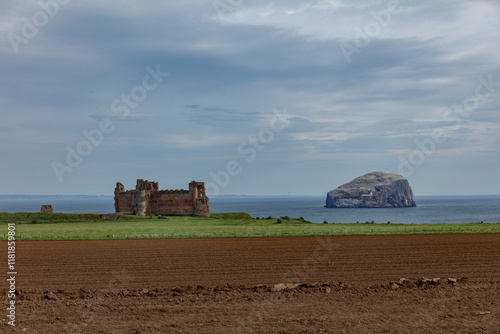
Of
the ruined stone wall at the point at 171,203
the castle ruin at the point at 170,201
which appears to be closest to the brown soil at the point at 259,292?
the castle ruin at the point at 170,201

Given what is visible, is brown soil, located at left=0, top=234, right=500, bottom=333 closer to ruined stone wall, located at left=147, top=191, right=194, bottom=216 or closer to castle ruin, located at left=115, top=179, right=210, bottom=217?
castle ruin, located at left=115, top=179, right=210, bottom=217

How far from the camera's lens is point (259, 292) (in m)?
16.0

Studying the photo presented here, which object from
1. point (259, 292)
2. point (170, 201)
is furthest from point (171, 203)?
point (259, 292)

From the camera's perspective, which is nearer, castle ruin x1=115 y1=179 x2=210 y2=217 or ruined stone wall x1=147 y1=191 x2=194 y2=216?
castle ruin x1=115 y1=179 x2=210 y2=217

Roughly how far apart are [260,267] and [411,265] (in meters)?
7.66

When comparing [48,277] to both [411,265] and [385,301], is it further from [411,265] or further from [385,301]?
[411,265]

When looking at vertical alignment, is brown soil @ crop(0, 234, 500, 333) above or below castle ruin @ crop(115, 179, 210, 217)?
below

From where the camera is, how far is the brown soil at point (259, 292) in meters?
12.5

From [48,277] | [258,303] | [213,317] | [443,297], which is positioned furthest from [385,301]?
[48,277]

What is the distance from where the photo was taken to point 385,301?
14.7 meters

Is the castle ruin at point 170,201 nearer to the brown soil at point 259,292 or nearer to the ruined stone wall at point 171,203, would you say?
the ruined stone wall at point 171,203

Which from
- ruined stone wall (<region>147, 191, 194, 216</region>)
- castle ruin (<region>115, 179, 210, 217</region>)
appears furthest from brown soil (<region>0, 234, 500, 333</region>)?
ruined stone wall (<region>147, 191, 194, 216</region>)

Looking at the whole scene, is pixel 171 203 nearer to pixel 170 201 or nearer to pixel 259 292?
pixel 170 201

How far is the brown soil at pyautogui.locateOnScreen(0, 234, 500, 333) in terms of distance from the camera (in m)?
12.5
